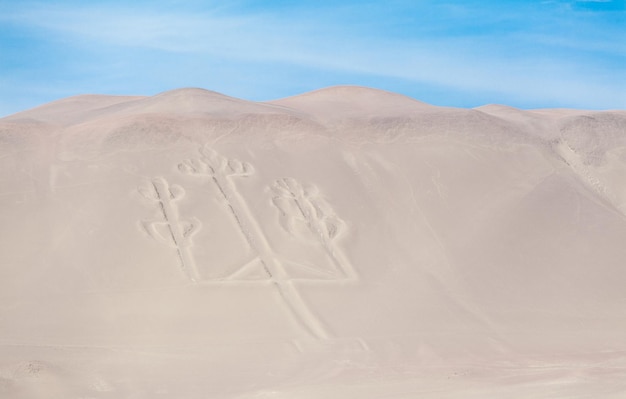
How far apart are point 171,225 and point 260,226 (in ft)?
5.96

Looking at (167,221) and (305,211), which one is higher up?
(167,221)

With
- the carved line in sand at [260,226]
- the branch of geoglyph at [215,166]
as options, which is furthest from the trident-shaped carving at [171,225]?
the branch of geoglyph at [215,166]

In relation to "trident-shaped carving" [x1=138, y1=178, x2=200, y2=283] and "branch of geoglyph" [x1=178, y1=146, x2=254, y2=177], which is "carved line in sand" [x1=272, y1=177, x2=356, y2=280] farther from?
"trident-shaped carving" [x1=138, y1=178, x2=200, y2=283]

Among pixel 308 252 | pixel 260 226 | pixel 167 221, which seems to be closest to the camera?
pixel 308 252

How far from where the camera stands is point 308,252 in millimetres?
15891

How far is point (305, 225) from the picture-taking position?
16.7m

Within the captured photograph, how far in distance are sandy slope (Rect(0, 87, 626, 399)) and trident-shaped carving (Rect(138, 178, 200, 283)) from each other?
0.14ft

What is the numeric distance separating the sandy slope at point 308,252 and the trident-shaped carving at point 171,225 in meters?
0.04

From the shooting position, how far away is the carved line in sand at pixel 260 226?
584 inches

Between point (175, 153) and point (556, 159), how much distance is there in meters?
9.61

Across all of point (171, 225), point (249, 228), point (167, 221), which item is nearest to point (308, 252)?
point (249, 228)

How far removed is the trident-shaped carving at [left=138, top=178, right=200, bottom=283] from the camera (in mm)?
15306

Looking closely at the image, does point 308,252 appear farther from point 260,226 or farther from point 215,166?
point 215,166

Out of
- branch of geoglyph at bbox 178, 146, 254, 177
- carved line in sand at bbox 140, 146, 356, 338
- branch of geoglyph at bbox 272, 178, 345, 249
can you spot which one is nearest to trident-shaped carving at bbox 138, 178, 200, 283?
carved line in sand at bbox 140, 146, 356, 338
